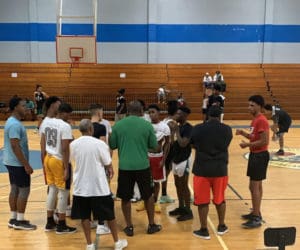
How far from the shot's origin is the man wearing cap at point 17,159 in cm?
525

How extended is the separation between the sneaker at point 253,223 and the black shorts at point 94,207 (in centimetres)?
213

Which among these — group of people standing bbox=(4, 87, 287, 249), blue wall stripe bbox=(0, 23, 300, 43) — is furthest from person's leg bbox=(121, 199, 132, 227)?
blue wall stripe bbox=(0, 23, 300, 43)

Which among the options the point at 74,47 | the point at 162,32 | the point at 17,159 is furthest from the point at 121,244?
the point at 162,32

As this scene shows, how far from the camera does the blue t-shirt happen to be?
5.24 meters

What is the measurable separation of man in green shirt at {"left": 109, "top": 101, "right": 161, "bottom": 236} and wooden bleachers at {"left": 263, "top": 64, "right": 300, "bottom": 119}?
15.9 m

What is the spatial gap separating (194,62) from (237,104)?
11.8ft

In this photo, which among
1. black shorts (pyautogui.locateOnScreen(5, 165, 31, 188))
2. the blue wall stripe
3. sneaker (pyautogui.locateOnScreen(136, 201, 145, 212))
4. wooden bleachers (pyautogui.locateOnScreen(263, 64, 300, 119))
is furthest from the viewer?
the blue wall stripe

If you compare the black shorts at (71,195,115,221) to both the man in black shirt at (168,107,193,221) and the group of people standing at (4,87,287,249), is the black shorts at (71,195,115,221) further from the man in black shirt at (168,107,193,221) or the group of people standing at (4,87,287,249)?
the man in black shirt at (168,107,193,221)

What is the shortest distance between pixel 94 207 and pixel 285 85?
60.2ft

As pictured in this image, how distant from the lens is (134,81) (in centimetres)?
2080

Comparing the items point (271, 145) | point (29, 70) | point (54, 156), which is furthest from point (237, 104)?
point (54, 156)

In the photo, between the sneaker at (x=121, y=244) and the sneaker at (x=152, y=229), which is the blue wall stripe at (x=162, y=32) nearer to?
the sneaker at (x=152, y=229)

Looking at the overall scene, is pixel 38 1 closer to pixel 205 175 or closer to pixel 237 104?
pixel 237 104

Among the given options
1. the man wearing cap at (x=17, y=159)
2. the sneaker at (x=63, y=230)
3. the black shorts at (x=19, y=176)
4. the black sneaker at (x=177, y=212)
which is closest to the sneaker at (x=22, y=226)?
the man wearing cap at (x=17, y=159)
